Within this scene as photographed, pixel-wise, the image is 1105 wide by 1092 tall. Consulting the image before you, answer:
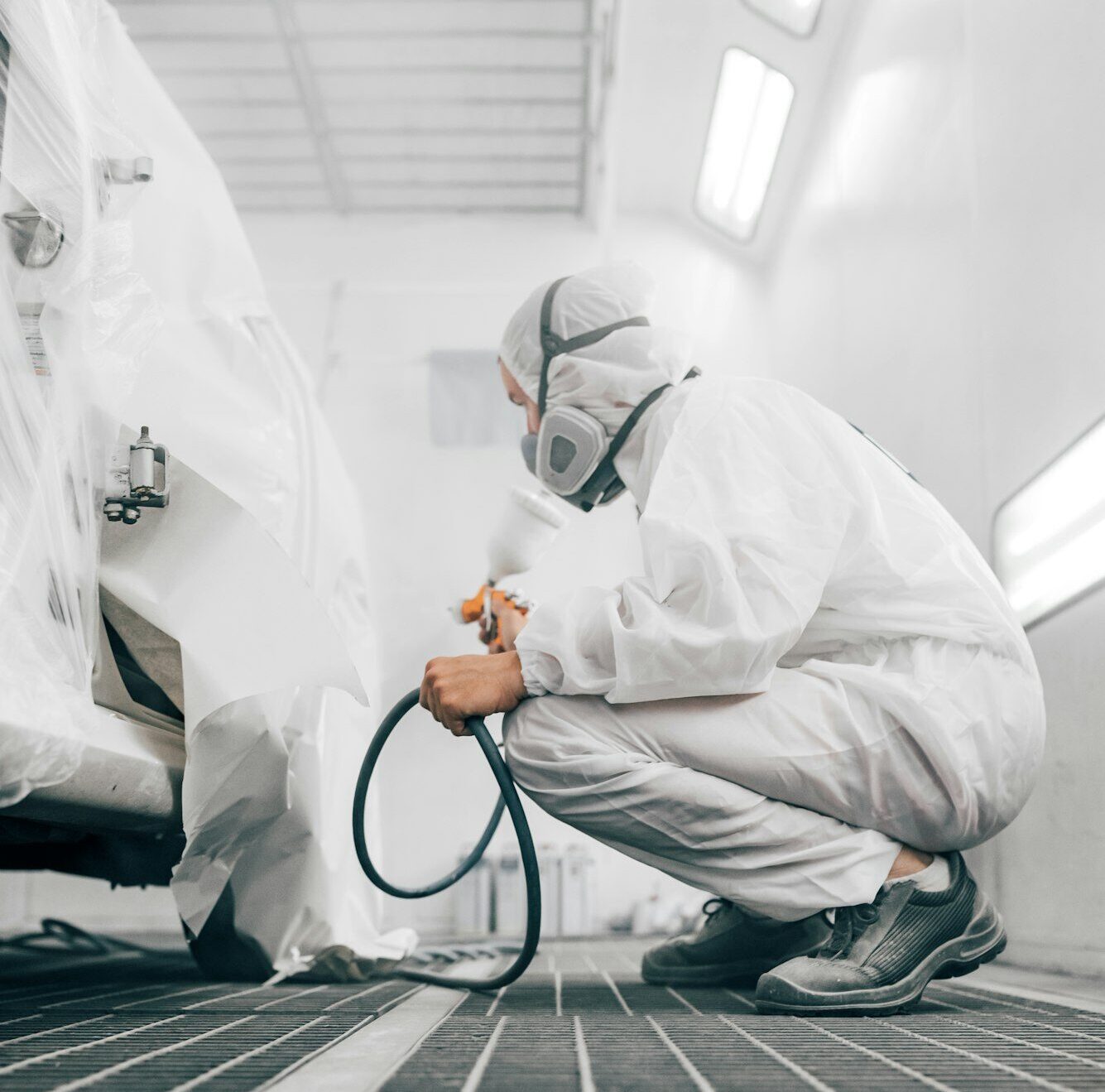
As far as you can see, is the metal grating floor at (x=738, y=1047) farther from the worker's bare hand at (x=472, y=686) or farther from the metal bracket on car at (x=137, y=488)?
the metal bracket on car at (x=137, y=488)

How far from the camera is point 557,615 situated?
126cm

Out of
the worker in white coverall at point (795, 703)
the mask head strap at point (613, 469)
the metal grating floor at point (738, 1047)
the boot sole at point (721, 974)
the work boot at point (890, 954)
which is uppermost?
the mask head strap at point (613, 469)

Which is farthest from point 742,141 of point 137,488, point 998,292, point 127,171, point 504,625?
point 137,488

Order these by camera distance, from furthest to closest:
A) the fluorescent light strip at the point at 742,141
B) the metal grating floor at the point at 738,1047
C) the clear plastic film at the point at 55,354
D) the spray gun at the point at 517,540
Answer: the fluorescent light strip at the point at 742,141, the spray gun at the point at 517,540, the clear plastic film at the point at 55,354, the metal grating floor at the point at 738,1047

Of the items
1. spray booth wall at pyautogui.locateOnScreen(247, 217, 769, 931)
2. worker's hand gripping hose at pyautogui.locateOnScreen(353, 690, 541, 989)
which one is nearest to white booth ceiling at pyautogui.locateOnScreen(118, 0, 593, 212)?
spray booth wall at pyautogui.locateOnScreen(247, 217, 769, 931)

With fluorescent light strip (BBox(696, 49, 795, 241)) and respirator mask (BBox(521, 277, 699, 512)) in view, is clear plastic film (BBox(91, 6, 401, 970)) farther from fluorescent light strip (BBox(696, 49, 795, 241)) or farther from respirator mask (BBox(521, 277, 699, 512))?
fluorescent light strip (BBox(696, 49, 795, 241))

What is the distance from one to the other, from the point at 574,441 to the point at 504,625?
34cm

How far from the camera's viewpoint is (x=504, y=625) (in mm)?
1751

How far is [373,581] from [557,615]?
2.34m

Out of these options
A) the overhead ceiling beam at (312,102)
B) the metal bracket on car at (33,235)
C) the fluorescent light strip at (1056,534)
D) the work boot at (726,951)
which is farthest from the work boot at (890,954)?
the overhead ceiling beam at (312,102)

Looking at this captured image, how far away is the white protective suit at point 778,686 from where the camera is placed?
1.19 meters

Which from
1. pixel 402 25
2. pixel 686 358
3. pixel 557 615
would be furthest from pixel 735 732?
pixel 402 25

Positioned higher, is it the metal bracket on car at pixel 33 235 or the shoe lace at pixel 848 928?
the metal bracket on car at pixel 33 235

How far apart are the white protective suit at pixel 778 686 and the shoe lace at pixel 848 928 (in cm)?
2
